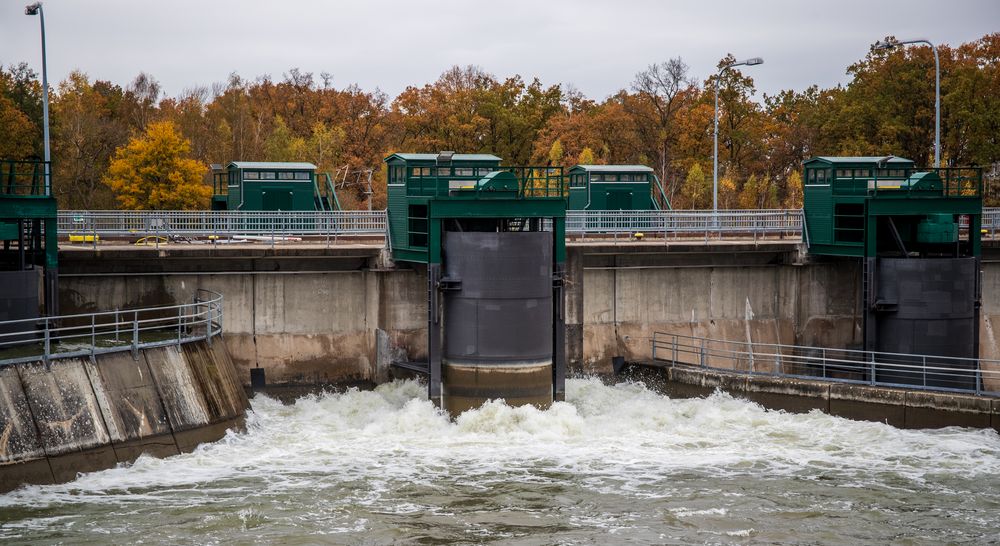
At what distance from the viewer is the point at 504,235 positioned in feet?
106

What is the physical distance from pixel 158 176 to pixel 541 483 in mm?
36990

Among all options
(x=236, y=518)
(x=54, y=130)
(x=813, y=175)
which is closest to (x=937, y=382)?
(x=813, y=175)

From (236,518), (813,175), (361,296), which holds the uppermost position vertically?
(813,175)

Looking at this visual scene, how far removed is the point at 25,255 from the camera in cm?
3175

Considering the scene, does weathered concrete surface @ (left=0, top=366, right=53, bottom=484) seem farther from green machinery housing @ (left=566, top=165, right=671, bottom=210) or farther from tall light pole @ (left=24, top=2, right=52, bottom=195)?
green machinery housing @ (left=566, top=165, right=671, bottom=210)

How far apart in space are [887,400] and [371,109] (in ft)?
201

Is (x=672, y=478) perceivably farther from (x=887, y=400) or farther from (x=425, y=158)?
(x=425, y=158)

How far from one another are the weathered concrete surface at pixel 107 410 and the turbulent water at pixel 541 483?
43 cm

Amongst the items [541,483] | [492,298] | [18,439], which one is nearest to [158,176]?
[492,298]

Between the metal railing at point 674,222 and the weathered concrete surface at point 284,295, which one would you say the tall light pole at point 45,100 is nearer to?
the weathered concrete surface at point 284,295

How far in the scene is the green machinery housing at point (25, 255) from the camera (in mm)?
28969

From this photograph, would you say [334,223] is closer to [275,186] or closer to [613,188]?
[275,186]

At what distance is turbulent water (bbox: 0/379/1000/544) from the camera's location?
23391mm

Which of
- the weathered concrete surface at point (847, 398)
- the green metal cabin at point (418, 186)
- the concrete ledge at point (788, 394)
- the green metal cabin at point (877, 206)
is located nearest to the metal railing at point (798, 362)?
the weathered concrete surface at point (847, 398)
